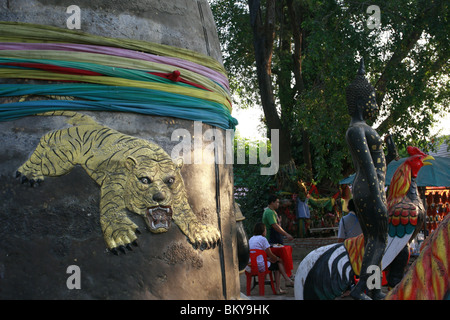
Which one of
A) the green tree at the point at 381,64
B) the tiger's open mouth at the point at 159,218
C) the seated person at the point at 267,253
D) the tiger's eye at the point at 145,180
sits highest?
the green tree at the point at 381,64

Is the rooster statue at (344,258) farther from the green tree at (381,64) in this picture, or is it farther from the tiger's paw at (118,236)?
the green tree at (381,64)

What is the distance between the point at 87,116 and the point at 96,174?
1.18 feet

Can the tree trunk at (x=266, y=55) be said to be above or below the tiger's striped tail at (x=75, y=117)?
above

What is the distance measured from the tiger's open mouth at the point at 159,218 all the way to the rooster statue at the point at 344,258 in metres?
1.82

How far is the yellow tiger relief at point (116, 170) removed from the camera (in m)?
3.10

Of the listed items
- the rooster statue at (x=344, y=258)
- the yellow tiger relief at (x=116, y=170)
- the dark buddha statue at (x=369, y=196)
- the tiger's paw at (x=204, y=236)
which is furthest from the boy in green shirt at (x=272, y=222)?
the yellow tiger relief at (x=116, y=170)

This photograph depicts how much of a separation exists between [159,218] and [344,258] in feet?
7.04

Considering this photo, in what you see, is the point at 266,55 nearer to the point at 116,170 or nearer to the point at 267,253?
the point at 267,253

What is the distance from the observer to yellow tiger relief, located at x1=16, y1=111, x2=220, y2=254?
3098 millimetres

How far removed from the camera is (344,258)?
470 centimetres

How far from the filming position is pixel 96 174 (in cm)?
315

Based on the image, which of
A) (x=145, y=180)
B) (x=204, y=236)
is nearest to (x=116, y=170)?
(x=145, y=180)

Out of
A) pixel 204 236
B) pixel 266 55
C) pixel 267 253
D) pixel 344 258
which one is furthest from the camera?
pixel 266 55
